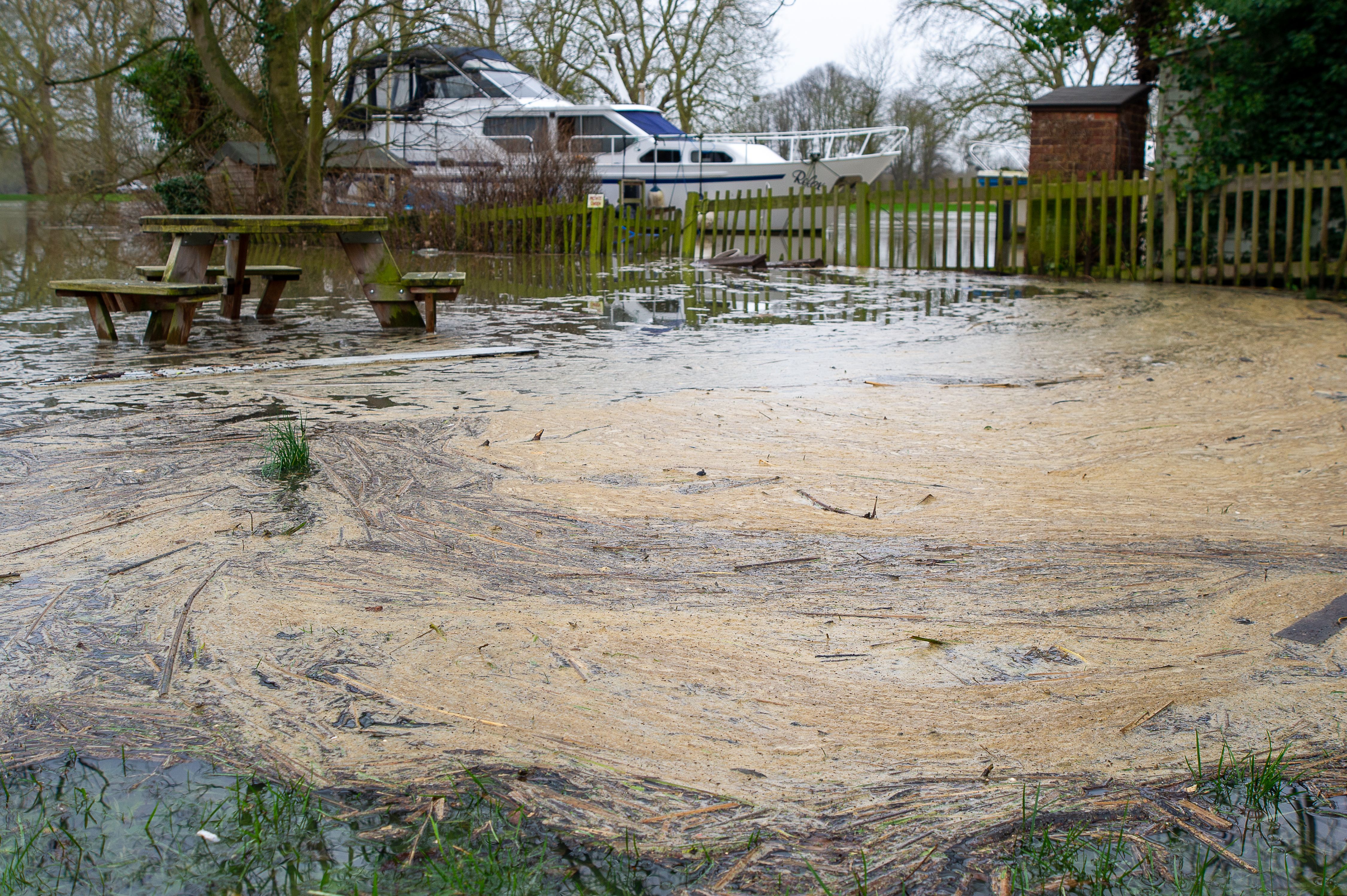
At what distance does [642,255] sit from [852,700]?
633 inches

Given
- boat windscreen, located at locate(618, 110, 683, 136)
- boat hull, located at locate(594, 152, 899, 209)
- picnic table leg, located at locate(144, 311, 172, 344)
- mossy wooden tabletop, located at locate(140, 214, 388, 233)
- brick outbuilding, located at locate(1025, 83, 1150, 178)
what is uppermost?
boat windscreen, located at locate(618, 110, 683, 136)

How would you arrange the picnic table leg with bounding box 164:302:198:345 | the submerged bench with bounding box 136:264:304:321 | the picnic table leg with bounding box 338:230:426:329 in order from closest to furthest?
the picnic table leg with bounding box 164:302:198:345, the picnic table leg with bounding box 338:230:426:329, the submerged bench with bounding box 136:264:304:321

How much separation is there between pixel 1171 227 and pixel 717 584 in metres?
10.7

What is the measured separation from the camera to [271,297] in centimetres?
883

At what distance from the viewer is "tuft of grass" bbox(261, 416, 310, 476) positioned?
12.1 ft

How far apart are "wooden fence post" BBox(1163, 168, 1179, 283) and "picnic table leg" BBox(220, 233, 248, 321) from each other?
9366 millimetres

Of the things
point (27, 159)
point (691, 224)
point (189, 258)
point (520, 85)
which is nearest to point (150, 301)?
point (189, 258)

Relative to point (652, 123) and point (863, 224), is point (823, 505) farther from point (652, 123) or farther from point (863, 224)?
point (652, 123)

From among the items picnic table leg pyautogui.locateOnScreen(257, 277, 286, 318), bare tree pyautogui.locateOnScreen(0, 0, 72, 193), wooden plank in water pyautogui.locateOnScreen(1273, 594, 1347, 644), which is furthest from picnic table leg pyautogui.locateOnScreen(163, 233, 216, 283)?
bare tree pyautogui.locateOnScreen(0, 0, 72, 193)

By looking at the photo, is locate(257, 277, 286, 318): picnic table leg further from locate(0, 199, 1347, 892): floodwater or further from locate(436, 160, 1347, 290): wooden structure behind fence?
locate(436, 160, 1347, 290): wooden structure behind fence

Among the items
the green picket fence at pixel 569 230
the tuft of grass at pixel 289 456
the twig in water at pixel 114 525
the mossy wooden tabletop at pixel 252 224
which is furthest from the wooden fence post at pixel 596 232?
the twig in water at pixel 114 525

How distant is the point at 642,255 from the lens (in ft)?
58.1

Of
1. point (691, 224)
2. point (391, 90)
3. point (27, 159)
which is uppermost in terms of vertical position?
point (391, 90)

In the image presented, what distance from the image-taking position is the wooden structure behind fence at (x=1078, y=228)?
10648 millimetres
